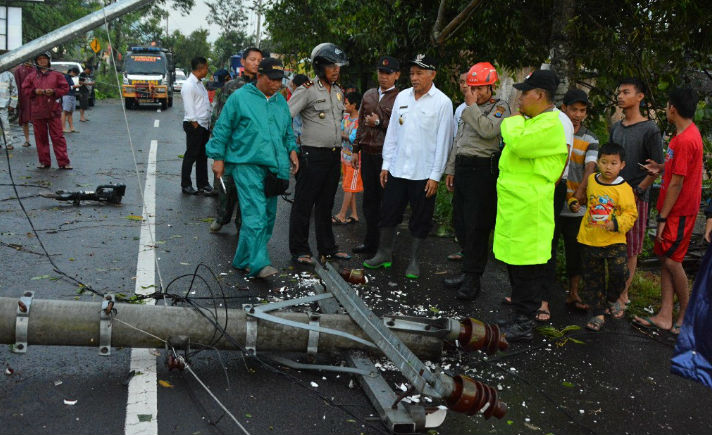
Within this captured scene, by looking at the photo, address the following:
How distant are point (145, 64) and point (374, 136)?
26699 mm

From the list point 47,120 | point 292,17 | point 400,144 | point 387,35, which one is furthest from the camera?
point 292,17

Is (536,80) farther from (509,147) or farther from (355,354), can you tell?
(355,354)

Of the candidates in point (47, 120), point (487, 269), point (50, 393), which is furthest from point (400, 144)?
point (47, 120)

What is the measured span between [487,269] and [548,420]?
3.31 meters

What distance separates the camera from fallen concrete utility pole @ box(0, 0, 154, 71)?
326 cm

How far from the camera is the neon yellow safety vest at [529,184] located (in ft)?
15.7

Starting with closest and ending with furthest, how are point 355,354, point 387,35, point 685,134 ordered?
point 355,354
point 685,134
point 387,35

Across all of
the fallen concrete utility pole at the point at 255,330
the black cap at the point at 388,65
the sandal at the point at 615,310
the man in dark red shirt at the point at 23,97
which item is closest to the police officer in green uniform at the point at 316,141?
the black cap at the point at 388,65

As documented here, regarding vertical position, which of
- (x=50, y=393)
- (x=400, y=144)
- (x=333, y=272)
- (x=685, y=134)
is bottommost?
(x=50, y=393)

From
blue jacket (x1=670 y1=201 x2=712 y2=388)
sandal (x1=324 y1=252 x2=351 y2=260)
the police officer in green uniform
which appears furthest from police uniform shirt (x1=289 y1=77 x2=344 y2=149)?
blue jacket (x1=670 y1=201 x2=712 y2=388)

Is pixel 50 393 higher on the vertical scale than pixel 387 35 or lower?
lower

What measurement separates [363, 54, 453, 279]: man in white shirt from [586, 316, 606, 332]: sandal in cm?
179

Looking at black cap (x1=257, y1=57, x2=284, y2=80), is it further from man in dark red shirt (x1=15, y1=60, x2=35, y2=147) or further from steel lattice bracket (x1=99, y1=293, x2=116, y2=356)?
man in dark red shirt (x1=15, y1=60, x2=35, y2=147)

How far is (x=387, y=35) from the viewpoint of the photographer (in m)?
10.1
